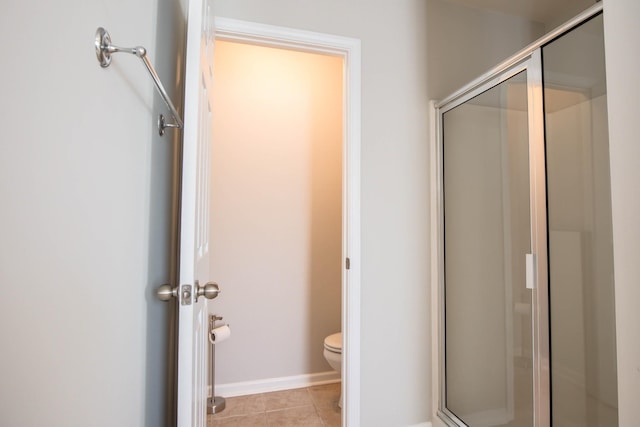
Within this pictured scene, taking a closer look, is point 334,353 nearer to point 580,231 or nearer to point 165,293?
point 165,293

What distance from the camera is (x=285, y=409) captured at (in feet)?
7.16

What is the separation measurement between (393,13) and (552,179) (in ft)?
4.17

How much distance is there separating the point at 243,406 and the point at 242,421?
175mm

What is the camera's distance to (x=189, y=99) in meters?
0.96

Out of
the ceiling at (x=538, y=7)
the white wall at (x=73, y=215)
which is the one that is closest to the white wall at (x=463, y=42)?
the ceiling at (x=538, y=7)

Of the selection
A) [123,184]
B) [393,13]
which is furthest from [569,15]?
[123,184]

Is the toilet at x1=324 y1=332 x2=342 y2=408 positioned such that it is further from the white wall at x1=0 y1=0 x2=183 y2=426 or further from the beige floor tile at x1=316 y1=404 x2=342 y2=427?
the white wall at x1=0 y1=0 x2=183 y2=426

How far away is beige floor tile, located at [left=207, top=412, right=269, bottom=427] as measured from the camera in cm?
201

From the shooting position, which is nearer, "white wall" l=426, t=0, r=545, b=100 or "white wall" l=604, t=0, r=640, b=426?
"white wall" l=604, t=0, r=640, b=426

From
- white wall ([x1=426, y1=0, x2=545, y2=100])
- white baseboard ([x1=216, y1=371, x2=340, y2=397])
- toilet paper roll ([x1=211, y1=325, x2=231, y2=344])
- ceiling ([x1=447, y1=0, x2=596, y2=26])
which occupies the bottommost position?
white baseboard ([x1=216, y1=371, x2=340, y2=397])

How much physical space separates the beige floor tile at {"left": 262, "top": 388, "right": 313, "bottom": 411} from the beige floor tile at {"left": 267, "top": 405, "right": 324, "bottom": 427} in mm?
51

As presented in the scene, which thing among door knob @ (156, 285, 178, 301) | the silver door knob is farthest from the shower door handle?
door knob @ (156, 285, 178, 301)

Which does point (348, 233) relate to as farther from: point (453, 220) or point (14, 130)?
point (14, 130)

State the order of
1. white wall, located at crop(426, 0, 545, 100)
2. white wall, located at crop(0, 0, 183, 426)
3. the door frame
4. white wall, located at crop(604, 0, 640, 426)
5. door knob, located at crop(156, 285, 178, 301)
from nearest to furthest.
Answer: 1. white wall, located at crop(0, 0, 183, 426)
2. white wall, located at crop(604, 0, 640, 426)
3. door knob, located at crop(156, 285, 178, 301)
4. the door frame
5. white wall, located at crop(426, 0, 545, 100)
